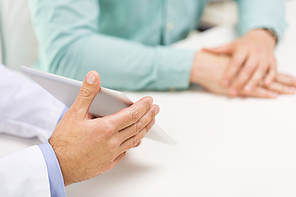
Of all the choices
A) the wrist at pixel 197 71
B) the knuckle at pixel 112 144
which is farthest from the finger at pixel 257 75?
the knuckle at pixel 112 144

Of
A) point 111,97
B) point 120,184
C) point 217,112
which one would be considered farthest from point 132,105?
point 217,112

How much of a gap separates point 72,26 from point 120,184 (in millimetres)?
406

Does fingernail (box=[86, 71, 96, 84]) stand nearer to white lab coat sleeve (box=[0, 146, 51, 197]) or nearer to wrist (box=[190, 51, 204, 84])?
white lab coat sleeve (box=[0, 146, 51, 197])

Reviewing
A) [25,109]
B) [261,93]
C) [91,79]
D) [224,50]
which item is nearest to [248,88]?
[261,93]

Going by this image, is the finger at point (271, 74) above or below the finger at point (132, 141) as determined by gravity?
above

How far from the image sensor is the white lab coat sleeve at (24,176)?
0.37 meters

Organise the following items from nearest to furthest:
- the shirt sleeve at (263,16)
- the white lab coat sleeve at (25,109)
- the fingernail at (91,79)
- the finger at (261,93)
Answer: the fingernail at (91,79)
the white lab coat sleeve at (25,109)
the finger at (261,93)
the shirt sleeve at (263,16)

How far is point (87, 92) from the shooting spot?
37 cm

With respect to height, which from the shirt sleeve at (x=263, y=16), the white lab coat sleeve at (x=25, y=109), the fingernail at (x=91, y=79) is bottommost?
the white lab coat sleeve at (x=25, y=109)

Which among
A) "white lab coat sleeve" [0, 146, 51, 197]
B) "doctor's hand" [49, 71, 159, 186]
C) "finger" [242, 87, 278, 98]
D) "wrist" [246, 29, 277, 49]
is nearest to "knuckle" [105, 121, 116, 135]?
"doctor's hand" [49, 71, 159, 186]

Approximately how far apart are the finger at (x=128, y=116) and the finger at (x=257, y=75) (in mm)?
334

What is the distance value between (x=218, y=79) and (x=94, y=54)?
323mm

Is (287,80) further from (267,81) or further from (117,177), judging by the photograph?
(117,177)

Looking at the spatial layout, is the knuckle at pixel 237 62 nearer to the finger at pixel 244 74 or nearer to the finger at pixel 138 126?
the finger at pixel 244 74
